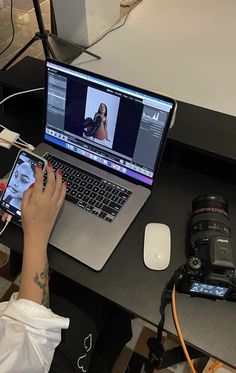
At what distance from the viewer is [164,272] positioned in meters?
0.78

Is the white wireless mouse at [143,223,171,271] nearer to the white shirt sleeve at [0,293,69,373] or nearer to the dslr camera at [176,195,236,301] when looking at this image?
the dslr camera at [176,195,236,301]

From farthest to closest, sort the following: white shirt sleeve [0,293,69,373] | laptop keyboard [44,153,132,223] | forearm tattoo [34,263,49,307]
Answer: laptop keyboard [44,153,132,223] < forearm tattoo [34,263,49,307] < white shirt sleeve [0,293,69,373]

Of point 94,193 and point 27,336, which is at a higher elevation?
point 94,193

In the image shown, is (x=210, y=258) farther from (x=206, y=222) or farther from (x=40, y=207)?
(x=40, y=207)

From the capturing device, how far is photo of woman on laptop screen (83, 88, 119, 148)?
0.82m

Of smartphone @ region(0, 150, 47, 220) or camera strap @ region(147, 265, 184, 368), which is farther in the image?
smartphone @ region(0, 150, 47, 220)

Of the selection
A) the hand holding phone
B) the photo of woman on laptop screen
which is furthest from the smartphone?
the photo of woman on laptop screen

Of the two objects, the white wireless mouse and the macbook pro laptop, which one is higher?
the macbook pro laptop

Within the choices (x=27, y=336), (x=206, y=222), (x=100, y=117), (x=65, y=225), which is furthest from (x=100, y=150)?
(x=27, y=336)

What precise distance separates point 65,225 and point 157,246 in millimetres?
222

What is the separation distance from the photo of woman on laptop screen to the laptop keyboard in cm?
10

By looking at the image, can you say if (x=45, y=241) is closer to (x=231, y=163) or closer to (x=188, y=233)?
(x=188, y=233)

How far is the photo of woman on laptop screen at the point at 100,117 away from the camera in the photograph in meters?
0.82

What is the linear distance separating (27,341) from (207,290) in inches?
14.5
